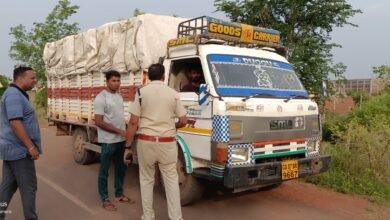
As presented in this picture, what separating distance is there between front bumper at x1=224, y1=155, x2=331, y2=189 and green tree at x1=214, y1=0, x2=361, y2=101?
14.9 ft

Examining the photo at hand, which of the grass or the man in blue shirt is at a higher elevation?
the man in blue shirt

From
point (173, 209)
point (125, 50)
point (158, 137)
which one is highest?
point (125, 50)

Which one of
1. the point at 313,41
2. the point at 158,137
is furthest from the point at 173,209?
the point at 313,41

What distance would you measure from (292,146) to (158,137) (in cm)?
203

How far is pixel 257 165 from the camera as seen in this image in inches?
177

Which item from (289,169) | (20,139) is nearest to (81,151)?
(20,139)

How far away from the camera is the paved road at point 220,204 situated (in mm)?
4930

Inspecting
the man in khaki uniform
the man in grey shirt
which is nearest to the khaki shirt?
the man in khaki uniform

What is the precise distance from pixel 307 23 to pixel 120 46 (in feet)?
19.2

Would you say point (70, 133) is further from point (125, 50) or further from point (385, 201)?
point (385, 201)

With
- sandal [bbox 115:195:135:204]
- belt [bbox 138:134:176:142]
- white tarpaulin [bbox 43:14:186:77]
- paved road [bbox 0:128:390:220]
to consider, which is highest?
white tarpaulin [bbox 43:14:186:77]

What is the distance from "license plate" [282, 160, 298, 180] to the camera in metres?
4.74

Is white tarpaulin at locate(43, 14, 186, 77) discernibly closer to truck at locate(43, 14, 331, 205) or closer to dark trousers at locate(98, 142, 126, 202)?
truck at locate(43, 14, 331, 205)

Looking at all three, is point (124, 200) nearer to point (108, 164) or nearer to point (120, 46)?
point (108, 164)
